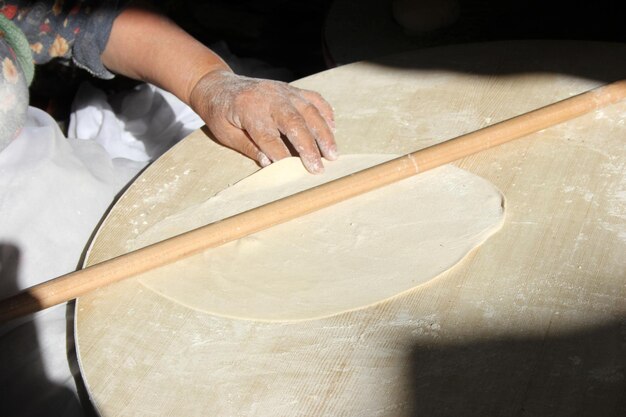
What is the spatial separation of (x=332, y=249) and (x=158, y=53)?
69 centimetres

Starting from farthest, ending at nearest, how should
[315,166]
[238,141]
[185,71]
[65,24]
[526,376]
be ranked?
1. [65,24]
2. [185,71]
3. [238,141]
4. [315,166]
5. [526,376]

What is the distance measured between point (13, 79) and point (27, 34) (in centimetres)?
33

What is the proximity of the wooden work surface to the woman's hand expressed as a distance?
9cm

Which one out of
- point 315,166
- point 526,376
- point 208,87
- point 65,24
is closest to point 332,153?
point 315,166

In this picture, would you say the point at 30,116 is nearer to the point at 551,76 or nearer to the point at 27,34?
the point at 27,34

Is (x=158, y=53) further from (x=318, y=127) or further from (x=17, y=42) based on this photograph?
(x=318, y=127)

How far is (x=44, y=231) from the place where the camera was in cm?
135

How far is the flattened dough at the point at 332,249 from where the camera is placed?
1.07m

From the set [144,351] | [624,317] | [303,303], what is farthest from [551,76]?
[144,351]

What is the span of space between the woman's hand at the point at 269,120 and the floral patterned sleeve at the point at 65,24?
0.35 meters

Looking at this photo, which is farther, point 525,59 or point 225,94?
point 525,59

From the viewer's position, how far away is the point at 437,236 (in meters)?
1.13

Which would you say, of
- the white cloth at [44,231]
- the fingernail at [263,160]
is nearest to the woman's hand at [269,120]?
the fingernail at [263,160]

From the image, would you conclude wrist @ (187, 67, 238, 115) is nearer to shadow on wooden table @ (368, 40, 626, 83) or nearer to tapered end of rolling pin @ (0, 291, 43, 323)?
shadow on wooden table @ (368, 40, 626, 83)
